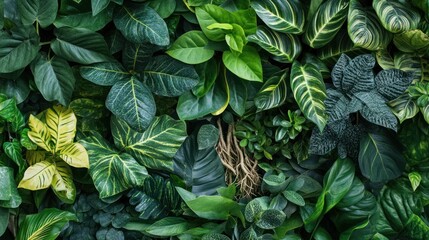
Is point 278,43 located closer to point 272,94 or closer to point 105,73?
point 272,94

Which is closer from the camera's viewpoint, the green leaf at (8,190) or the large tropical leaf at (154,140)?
the green leaf at (8,190)

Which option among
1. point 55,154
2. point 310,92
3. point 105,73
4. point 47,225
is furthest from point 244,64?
point 47,225

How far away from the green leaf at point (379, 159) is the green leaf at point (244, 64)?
0.51 meters

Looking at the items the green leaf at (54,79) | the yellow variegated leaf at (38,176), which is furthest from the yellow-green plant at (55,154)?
the green leaf at (54,79)

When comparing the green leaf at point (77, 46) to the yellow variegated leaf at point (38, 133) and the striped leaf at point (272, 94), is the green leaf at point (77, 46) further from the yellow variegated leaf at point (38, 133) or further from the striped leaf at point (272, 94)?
the striped leaf at point (272, 94)

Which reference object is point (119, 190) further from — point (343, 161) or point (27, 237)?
point (343, 161)

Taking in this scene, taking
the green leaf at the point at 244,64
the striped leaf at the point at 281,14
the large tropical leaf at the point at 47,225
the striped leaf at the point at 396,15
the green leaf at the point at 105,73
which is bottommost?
the large tropical leaf at the point at 47,225

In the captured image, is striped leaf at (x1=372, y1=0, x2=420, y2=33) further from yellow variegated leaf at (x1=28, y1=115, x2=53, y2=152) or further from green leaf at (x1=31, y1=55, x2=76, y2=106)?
yellow variegated leaf at (x1=28, y1=115, x2=53, y2=152)

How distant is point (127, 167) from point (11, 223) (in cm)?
55

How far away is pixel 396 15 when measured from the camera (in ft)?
5.79

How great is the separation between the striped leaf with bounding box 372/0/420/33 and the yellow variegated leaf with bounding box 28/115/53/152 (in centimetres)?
125

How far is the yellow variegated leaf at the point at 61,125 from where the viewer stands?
184cm

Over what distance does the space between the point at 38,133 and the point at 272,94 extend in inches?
34.2

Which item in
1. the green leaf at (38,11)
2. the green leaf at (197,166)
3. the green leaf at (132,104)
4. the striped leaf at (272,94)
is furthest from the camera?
the green leaf at (197,166)
